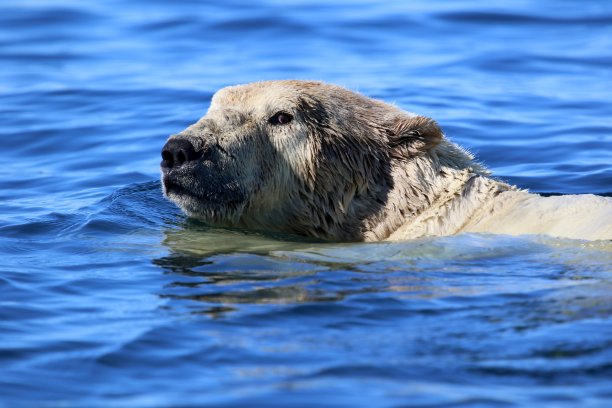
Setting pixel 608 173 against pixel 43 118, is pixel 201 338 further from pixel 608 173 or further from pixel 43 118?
pixel 43 118

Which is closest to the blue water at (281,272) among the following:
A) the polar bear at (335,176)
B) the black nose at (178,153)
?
the polar bear at (335,176)

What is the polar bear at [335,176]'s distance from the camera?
9.15 meters

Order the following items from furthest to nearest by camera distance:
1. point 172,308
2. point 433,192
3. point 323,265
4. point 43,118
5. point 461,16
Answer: point 461,16, point 43,118, point 433,192, point 323,265, point 172,308

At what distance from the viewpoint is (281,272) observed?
27.2 ft

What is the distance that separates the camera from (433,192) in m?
9.27

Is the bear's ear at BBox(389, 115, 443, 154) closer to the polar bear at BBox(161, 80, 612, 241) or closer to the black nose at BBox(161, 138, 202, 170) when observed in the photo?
the polar bear at BBox(161, 80, 612, 241)

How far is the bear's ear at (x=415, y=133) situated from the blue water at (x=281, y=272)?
2.95 feet

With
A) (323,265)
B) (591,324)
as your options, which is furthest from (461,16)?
(591,324)

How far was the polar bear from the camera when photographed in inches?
360

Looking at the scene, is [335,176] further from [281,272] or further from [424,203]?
[281,272]

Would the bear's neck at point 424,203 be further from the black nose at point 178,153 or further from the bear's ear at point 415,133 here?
the black nose at point 178,153

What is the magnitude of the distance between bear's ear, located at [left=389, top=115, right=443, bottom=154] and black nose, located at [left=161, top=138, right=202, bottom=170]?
5.19 ft

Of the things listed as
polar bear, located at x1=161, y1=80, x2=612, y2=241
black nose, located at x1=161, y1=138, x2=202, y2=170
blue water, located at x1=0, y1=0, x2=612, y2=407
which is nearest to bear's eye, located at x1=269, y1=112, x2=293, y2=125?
polar bear, located at x1=161, y1=80, x2=612, y2=241

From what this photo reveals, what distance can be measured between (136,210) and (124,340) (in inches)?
152
